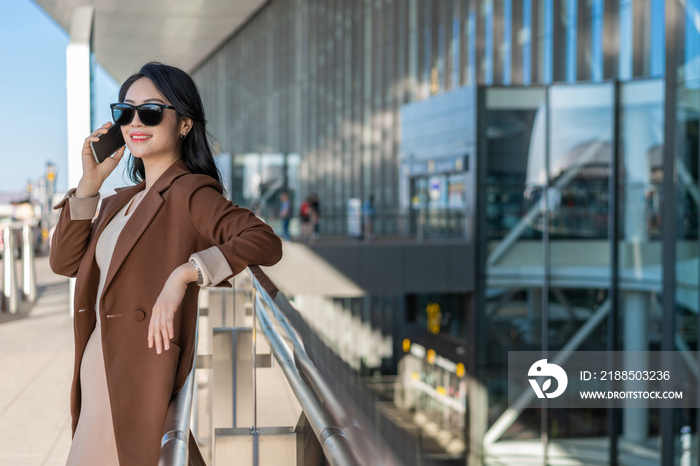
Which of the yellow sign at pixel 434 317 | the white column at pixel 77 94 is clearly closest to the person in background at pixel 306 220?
the yellow sign at pixel 434 317

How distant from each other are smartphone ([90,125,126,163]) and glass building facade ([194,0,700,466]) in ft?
39.6

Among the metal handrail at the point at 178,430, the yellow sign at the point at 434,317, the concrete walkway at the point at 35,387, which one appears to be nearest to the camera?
the metal handrail at the point at 178,430

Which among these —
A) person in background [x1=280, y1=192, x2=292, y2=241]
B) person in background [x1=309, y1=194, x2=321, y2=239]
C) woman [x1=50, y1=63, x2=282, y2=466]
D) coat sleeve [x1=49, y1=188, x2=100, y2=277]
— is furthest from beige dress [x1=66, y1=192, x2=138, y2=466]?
person in background [x1=280, y1=192, x2=292, y2=241]

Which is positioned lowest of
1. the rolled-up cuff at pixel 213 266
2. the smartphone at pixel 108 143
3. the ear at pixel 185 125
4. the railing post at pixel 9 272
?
the railing post at pixel 9 272

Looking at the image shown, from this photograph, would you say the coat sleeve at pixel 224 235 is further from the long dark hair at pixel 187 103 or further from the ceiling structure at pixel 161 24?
the ceiling structure at pixel 161 24

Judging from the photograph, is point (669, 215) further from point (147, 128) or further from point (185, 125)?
point (147, 128)

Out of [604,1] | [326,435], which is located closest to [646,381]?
[604,1]

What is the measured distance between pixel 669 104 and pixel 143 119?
12871 mm

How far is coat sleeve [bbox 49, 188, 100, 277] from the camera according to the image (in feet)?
6.40

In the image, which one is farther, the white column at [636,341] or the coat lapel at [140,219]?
the white column at [636,341]

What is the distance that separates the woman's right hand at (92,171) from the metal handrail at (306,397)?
0.60 metres

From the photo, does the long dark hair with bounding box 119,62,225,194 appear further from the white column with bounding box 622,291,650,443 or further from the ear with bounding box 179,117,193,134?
the white column with bounding box 622,291,650,443

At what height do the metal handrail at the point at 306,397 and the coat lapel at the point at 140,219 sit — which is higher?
the coat lapel at the point at 140,219

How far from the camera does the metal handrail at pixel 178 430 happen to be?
1349 millimetres
